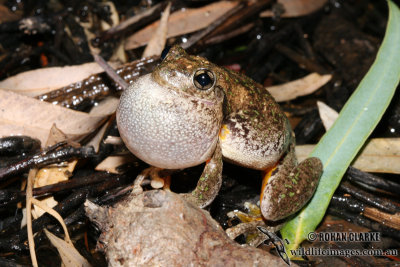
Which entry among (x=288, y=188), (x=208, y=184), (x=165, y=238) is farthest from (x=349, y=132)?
(x=165, y=238)

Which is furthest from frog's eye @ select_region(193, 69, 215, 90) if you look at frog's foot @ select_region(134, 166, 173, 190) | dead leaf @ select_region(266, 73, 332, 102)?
dead leaf @ select_region(266, 73, 332, 102)

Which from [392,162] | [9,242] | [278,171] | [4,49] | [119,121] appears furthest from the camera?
[4,49]

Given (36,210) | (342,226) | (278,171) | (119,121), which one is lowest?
(342,226)

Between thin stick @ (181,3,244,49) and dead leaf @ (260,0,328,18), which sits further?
dead leaf @ (260,0,328,18)

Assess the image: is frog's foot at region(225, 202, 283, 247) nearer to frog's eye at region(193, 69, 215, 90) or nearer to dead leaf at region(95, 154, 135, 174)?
dead leaf at region(95, 154, 135, 174)

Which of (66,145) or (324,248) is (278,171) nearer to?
(324,248)

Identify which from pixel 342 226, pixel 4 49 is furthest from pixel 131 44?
pixel 342 226
